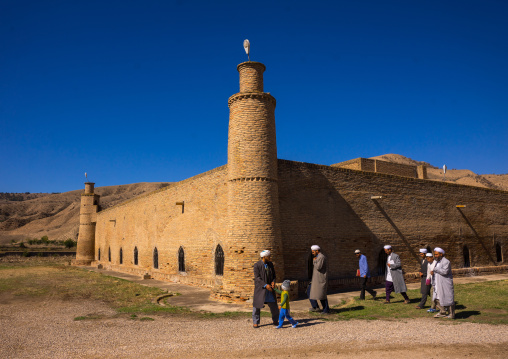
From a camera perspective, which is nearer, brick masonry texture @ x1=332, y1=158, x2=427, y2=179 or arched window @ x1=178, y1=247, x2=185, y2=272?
arched window @ x1=178, y1=247, x2=185, y2=272

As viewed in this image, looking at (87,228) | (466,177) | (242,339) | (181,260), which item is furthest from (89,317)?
(466,177)

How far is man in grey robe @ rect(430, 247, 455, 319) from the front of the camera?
27.8 feet

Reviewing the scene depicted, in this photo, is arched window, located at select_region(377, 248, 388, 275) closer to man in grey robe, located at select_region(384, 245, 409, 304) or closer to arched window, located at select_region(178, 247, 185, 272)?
man in grey robe, located at select_region(384, 245, 409, 304)

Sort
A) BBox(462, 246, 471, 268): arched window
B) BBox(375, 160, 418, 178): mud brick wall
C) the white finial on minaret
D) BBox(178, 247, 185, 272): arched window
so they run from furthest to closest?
1. BBox(375, 160, 418, 178): mud brick wall
2. BBox(462, 246, 471, 268): arched window
3. BBox(178, 247, 185, 272): arched window
4. the white finial on minaret

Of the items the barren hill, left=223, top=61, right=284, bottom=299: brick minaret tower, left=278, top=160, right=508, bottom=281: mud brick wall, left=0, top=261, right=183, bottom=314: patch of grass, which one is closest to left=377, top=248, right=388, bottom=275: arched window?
left=278, top=160, right=508, bottom=281: mud brick wall

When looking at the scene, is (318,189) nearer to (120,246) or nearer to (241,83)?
(241,83)

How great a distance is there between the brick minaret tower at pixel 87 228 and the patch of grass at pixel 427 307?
2988 centimetres

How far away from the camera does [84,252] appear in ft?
115

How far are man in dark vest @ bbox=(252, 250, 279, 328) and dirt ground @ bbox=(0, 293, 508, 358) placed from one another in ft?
0.94

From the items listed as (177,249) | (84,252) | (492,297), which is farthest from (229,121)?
(84,252)

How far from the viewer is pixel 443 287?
8516 mm

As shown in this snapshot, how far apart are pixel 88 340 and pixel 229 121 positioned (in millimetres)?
8593

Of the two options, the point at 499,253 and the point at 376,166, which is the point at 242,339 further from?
the point at 499,253

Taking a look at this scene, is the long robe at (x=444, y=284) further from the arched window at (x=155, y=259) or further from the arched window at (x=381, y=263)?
the arched window at (x=155, y=259)
